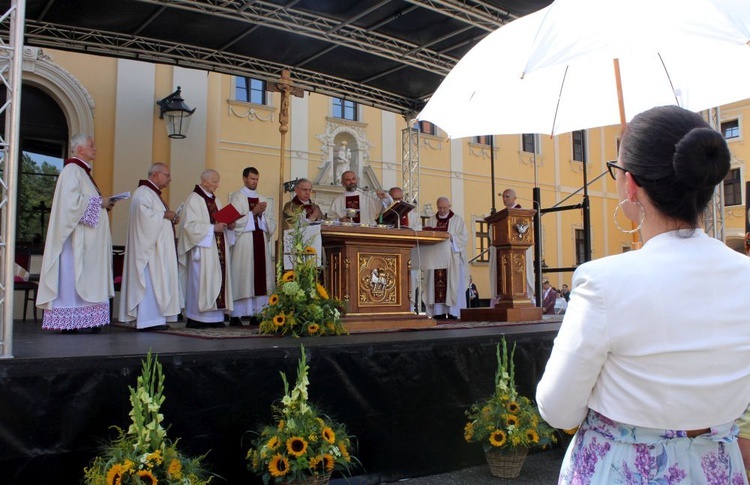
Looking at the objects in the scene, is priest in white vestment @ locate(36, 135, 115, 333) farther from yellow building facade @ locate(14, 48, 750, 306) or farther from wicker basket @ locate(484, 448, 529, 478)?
yellow building facade @ locate(14, 48, 750, 306)

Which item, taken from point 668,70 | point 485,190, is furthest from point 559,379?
point 485,190

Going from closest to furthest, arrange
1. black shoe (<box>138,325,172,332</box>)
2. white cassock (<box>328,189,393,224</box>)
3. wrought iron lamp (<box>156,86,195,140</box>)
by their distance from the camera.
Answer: black shoe (<box>138,325,172,332</box>)
white cassock (<box>328,189,393,224</box>)
wrought iron lamp (<box>156,86,195,140</box>)

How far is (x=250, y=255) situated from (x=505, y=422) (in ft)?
15.9

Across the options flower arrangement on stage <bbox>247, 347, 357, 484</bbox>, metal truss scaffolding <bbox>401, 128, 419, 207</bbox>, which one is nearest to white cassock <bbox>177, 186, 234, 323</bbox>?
metal truss scaffolding <bbox>401, 128, 419, 207</bbox>

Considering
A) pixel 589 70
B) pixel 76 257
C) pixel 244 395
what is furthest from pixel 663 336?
pixel 76 257

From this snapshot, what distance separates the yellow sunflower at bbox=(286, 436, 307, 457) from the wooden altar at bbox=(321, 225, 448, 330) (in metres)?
2.70

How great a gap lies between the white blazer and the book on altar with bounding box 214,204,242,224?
21.4 ft

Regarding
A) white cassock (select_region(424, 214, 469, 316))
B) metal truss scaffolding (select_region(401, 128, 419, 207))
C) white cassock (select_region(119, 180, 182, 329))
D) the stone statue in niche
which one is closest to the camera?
white cassock (select_region(119, 180, 182, 329))

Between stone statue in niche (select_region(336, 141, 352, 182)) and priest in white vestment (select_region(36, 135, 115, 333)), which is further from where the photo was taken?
stone statue in niche (select_region(336, 141, 352, 182))

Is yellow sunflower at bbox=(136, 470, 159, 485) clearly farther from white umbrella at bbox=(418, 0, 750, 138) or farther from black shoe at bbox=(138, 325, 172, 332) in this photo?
black shoe at bbox=(138, 325, 172, 332)

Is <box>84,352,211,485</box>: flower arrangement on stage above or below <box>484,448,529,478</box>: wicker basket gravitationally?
above

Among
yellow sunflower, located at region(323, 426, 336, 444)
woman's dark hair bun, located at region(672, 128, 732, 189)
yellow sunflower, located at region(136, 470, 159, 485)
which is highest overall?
woman's dark hair bun, located at region(672, 128, 732, 189)

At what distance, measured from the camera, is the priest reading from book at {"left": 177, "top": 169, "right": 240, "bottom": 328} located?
7711 millimetres

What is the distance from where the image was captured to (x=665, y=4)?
9.65 ft
